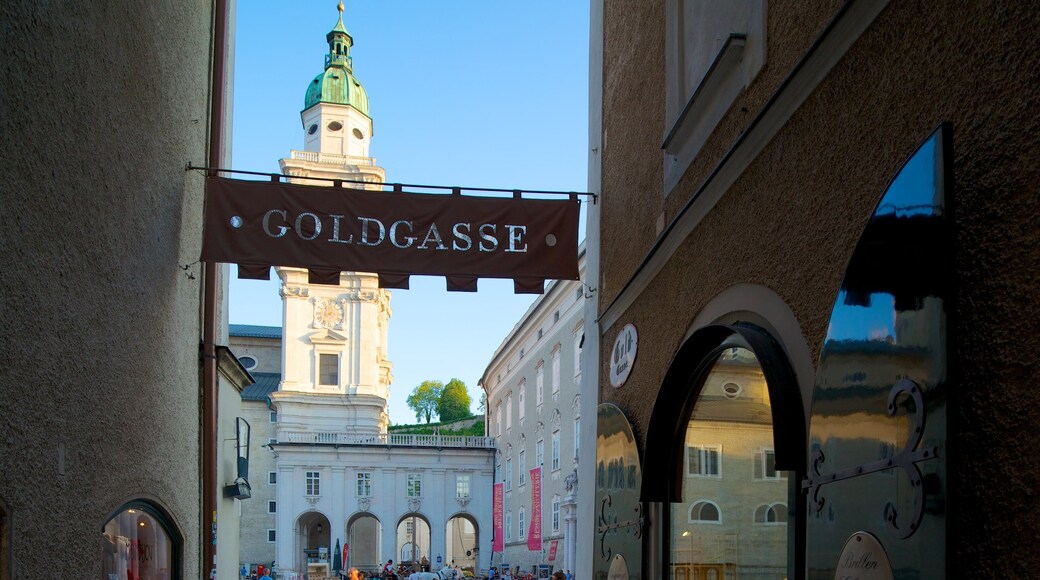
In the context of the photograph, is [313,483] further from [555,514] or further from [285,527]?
[555,514]

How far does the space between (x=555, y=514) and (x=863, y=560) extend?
39.4 m

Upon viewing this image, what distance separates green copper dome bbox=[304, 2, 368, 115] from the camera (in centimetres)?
7244

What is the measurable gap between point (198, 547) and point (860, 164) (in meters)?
9.36

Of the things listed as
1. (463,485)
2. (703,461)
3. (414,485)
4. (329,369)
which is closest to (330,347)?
(329,369)

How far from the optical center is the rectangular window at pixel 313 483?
191 feet

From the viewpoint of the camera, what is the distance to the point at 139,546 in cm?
967

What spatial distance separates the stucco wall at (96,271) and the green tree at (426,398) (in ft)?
384

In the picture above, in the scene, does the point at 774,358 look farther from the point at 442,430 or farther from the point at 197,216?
the point at 442,430

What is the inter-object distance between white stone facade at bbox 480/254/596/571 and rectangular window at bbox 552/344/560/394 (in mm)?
23

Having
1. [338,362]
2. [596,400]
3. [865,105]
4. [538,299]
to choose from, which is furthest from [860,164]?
[338,362]

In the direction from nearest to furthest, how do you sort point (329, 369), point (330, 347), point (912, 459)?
point (912, 459) < point (330, 347) < point (329, 369)

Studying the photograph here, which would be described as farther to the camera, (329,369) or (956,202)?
(329,369)

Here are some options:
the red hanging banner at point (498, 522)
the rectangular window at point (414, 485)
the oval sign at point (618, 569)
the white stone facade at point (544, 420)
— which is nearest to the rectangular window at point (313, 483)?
the rectangular window at point (414, 485)

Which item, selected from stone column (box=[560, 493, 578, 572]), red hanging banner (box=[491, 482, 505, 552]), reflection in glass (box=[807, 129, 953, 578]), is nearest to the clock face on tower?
red hanging banner (box=[491, 482, 505, 552])
